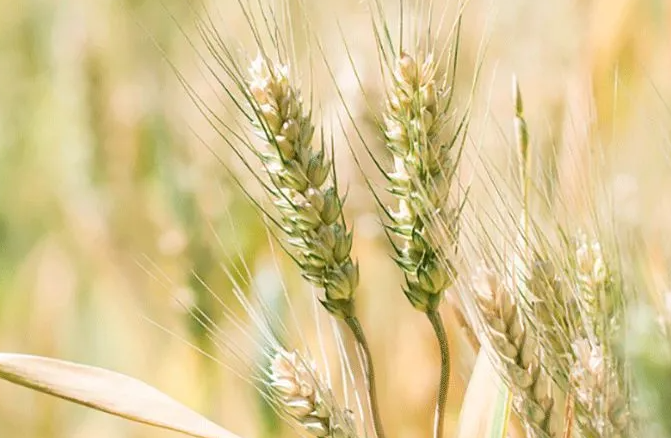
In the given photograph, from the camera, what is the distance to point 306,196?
1.24 ft

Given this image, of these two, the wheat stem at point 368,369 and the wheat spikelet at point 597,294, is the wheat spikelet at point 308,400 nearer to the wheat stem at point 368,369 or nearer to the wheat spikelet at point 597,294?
the wheat stem at point 368,369

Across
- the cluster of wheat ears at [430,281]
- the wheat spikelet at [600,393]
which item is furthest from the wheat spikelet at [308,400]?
the wheat spikelet at [600,393]

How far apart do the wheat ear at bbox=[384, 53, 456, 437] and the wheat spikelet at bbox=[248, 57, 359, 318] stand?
1.2 inches

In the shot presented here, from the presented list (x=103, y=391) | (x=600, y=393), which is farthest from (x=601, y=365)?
(x=103, y=391)

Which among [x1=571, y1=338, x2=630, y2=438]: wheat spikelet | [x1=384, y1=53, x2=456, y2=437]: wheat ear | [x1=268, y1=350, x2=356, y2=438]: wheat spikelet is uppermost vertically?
[x1=384, y1=53, x2=456, y2=437]: wheat ear

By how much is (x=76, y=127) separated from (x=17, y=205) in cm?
27

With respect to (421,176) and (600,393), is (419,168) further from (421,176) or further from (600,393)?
(600,393)

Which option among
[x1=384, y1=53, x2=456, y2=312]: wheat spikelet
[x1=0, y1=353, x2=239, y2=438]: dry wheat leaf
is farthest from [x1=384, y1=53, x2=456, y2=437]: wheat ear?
[x1=0, y1=353, x2=239, y2=438]: dry wheat leaf

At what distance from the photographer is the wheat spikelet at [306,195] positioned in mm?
378

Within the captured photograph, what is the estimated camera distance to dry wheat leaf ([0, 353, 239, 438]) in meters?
0.39

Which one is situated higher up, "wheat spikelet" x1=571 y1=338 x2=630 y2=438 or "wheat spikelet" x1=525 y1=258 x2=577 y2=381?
"wheat spikelet" x1=525 y1=258 x2=577 y2=381

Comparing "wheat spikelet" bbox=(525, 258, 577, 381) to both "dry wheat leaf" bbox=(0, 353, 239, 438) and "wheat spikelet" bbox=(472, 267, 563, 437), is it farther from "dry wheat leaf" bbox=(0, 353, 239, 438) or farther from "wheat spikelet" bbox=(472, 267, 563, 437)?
"dry wheat leaf" bbox=(0, 353, 239, 438)

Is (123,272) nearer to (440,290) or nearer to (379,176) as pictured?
(379,176)

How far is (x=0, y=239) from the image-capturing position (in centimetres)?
94
